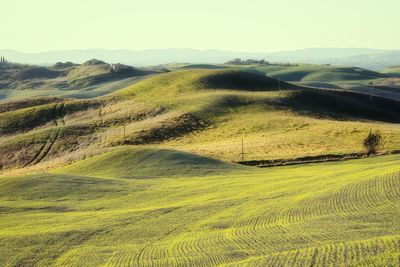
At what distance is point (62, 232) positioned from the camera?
132 feet

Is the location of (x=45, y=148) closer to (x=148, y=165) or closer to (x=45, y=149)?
(x=45, y=149)

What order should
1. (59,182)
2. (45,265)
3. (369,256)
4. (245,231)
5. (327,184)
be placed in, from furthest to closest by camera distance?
(59,182), (327,184), (245,231), (45,265), (369,256)

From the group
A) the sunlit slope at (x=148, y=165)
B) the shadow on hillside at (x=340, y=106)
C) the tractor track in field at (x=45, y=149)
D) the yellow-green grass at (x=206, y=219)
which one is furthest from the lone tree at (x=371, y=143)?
the tractor track in field at (x=45, y=149)

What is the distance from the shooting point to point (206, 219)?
144ft

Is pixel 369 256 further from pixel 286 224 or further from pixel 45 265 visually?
pixel 45 265

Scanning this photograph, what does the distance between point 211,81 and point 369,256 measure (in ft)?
381

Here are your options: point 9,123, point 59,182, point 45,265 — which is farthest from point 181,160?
point 9,123

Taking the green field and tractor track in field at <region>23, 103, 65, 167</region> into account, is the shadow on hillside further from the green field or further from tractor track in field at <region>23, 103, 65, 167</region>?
tractor track in field at <region>23, 103, 65, 167</region>

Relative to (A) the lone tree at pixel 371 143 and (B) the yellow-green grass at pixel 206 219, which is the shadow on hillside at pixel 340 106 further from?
(B) the yellow-green grass at pixel 206 219

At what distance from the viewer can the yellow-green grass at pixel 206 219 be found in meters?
32.4

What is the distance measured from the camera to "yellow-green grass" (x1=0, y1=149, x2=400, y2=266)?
32.4 m

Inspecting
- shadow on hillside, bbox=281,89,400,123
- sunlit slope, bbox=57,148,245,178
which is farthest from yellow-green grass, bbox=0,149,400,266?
shadow on hillside, bbox=281,89,400,123

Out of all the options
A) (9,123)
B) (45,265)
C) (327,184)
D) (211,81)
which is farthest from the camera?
(211,81)

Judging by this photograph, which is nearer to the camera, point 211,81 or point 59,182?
point 59,182
